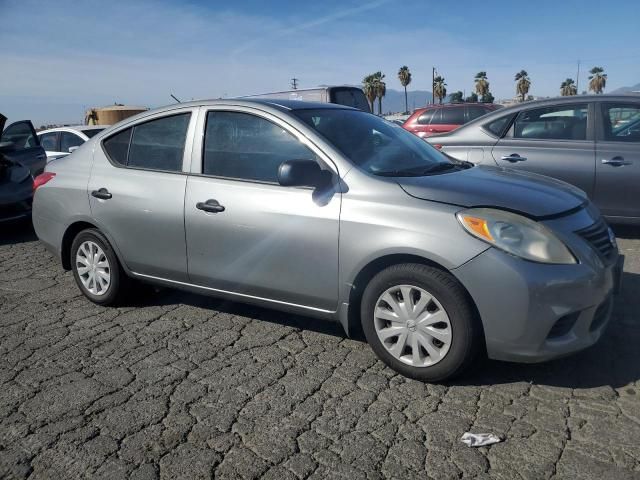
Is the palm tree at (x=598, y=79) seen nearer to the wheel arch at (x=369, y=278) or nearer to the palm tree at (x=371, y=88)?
the palm tree at (x=371, y=88)

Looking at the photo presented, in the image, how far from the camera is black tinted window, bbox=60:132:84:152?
10788mm

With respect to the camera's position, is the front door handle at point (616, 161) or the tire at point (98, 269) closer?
the tire at point (98, 269)

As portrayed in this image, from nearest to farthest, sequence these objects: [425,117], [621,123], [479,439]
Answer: [479,439] → [621,123] → [425,117]

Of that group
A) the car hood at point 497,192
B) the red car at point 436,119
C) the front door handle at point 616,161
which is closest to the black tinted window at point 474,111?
the red car at point 436,119

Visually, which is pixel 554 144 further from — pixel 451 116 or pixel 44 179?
pixel 451 116

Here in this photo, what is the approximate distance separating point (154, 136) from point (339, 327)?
197 cm

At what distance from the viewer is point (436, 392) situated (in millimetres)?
3158

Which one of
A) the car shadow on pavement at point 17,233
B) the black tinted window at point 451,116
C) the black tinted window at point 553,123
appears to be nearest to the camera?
the black tinted window at point 553,123

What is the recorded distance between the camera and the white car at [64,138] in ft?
35.2

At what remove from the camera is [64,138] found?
10938 millimetres

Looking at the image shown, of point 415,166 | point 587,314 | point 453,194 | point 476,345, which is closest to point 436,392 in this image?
point 476,345

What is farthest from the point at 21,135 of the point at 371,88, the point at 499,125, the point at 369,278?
the point at 371,88

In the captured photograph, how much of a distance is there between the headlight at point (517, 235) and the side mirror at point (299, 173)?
875 millimetres

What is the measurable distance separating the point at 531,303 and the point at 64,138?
10.2 m
